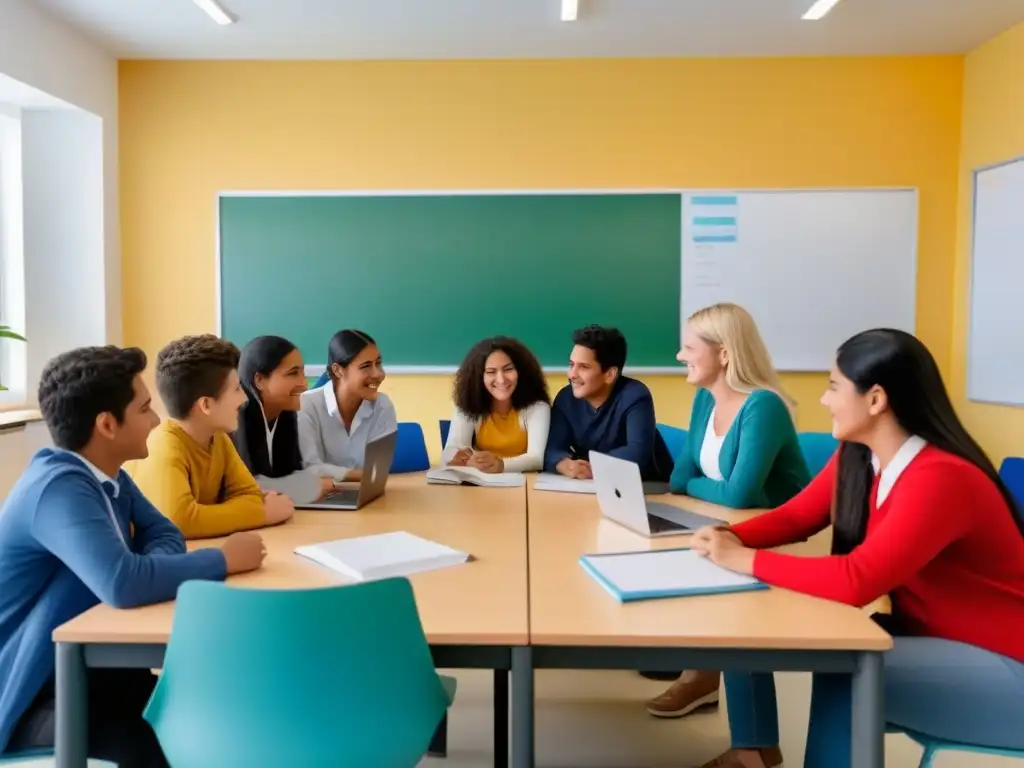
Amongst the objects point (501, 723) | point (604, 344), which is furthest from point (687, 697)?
point (604, 344)

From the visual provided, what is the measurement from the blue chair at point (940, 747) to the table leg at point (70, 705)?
4.75ft

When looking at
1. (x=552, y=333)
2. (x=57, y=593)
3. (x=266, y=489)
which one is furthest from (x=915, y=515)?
(x=552, y=333)

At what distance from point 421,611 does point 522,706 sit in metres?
0.23

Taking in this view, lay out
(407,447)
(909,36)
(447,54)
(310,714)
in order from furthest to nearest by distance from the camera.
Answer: (447,54), (909,36), (407,447), (310,714)

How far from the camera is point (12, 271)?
4.30 m

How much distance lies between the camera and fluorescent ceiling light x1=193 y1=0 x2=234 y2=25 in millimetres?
3554

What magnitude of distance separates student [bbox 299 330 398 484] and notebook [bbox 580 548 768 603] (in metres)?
1.44

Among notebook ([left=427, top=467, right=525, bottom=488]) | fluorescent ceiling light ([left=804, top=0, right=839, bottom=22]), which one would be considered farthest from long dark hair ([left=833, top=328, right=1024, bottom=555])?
fluorescent ceiling light ([left=804, top=0, right=839, bottom=22])

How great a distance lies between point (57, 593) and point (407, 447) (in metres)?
1.77

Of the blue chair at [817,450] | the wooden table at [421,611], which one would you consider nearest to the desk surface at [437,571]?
the wooden table at [421,611]

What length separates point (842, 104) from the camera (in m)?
4.32

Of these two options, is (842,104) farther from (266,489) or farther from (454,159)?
(266,489)

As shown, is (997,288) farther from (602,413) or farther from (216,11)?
(216,11)

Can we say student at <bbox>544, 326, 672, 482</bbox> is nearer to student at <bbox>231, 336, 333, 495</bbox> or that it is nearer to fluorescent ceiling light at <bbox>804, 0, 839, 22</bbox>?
student at <bbox>231, 336, 333, 495</bbox>
